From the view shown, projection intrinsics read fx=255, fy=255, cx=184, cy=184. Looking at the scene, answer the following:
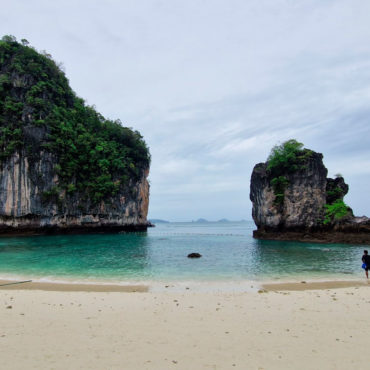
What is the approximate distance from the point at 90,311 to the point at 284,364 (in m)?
4.61

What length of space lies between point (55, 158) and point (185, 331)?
39424 millimetres

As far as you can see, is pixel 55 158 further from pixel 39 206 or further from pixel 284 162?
pixel 284 162

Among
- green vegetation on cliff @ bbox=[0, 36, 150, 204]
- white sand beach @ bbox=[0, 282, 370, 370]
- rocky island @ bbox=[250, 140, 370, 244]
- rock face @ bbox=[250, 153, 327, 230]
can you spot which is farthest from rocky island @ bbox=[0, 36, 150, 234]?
white sand beach @ bbox=[0, 282, 370, 370]

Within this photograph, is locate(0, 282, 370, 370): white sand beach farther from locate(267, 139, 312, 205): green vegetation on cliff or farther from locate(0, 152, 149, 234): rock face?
locate(0, 152, 149, 234): rock face

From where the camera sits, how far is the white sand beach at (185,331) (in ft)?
12.3

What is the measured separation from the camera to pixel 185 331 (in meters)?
4.93

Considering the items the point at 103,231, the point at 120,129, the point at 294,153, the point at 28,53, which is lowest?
the point at 103,231

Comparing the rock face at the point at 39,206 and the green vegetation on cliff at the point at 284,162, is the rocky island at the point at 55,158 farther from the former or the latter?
the green vegetation on cliff at the point at 284,162

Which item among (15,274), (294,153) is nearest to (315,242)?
(294,153)

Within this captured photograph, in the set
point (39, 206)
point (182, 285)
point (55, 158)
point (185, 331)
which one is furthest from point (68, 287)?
point (55, 158)

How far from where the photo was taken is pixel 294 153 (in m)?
32.8

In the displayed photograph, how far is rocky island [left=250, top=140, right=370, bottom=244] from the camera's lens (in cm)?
2997

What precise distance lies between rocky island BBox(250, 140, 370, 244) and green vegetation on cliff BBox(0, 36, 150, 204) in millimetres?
25578

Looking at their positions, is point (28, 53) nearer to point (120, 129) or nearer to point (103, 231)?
point (120, 129)
